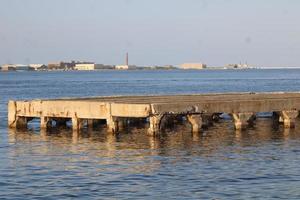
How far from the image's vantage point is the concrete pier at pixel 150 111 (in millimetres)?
36625

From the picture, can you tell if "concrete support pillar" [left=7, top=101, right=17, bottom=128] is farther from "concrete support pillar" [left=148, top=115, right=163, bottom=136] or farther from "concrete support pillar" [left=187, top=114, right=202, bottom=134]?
"concrete support pillar" [left=187, top=114, right=202, bottom=134]

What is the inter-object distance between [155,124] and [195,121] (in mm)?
2852

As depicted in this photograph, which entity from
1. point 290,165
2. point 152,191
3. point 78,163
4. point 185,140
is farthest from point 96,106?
point 152,191

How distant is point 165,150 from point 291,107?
10.8m

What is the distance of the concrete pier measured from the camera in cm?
3662

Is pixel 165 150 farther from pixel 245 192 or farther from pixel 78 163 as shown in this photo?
pixel 245 192

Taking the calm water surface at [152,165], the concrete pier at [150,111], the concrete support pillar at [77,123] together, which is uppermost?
the concrete pier at [150,111]

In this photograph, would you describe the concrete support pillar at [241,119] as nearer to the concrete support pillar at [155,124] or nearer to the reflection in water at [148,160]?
the reflection in water at [148,160]

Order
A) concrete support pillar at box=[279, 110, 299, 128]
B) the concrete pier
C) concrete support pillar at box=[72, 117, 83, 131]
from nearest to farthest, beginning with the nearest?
the concrete pier < concrete support pillar at box=[72, 117, 83, 131] < concrete support pillar at box=[279, 110, 299, 128]

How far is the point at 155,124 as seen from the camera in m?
37.0

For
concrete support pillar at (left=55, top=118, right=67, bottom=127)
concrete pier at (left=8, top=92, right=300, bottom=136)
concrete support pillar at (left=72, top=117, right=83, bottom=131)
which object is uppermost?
concrete pier at (left=8, top=92, right=300, bottom=136)

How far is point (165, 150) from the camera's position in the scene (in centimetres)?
3322

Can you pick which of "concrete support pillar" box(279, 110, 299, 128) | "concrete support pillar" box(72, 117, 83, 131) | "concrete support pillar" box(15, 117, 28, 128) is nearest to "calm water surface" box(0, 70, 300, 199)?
"concrete support pillar" box(72, 117, 83, 131)

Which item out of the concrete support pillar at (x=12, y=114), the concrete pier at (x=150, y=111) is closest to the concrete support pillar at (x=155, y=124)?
the concrete pier at (x=150, y=111)
